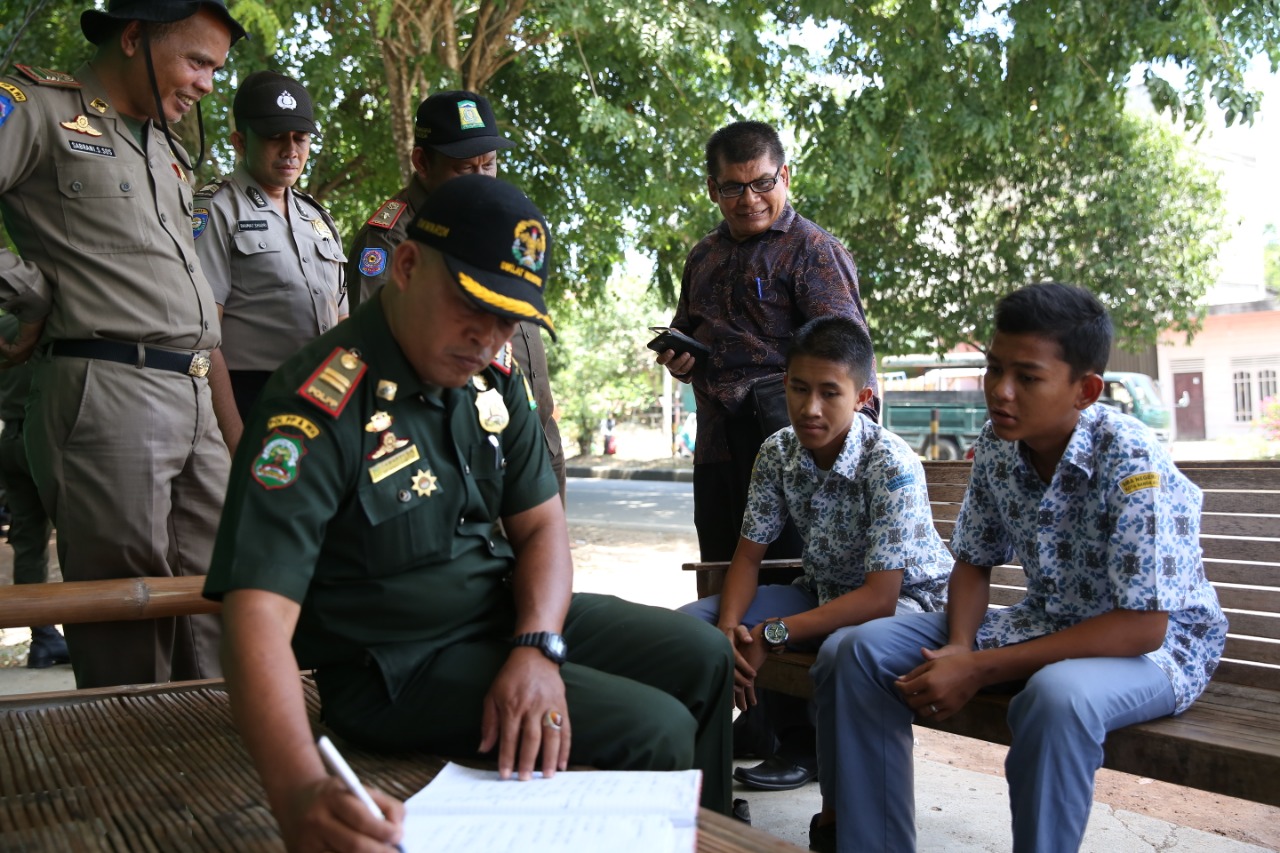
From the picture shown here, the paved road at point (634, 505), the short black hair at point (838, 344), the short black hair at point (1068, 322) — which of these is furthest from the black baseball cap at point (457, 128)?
the paved road at point (634, 505)

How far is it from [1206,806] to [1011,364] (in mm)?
1664

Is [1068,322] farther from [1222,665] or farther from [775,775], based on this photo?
[775,775]

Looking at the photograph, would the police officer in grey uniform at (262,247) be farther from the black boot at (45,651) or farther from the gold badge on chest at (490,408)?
the black boot at (45,651)

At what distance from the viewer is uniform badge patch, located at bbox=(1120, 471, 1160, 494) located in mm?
2287

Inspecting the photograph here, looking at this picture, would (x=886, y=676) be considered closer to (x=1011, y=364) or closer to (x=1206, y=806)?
(x=1011, y=364)

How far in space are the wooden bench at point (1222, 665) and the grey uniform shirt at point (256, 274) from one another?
153 centimetres

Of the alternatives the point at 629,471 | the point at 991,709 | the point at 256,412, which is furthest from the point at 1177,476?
the point at 629,471

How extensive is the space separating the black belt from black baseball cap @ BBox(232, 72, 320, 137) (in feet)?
3.24

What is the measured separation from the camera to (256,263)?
367 centimetres

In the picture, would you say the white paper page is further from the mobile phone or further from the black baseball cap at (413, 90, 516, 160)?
the black baseball cap at (413, 90, 516, 160)

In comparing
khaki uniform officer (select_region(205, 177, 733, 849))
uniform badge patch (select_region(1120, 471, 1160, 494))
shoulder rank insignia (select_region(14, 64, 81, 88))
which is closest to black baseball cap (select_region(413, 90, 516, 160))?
shoulder rank insignia (select_region(14, 64, 81, 88))

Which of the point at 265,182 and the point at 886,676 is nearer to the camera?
the point at 886,676

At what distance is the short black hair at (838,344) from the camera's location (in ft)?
9.77

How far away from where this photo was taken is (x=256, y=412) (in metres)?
1.74
